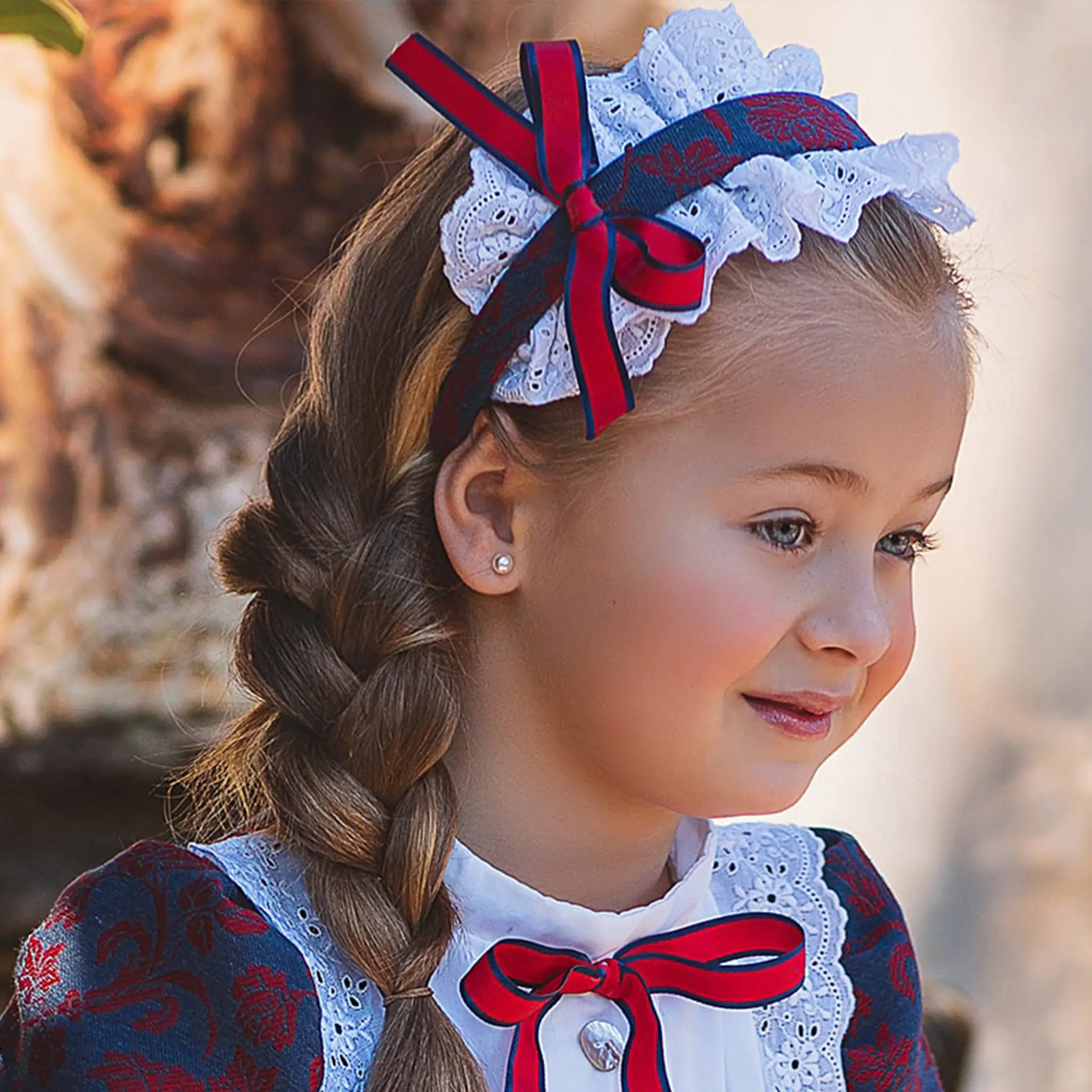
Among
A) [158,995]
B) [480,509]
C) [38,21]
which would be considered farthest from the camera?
[38,21]

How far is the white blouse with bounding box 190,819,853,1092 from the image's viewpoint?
1221mm

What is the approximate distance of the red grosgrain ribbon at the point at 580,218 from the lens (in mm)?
1141

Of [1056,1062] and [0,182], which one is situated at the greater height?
[0,182]

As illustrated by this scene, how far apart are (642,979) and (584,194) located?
1.95 feet

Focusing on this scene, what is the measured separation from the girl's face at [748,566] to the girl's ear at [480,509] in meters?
0.02

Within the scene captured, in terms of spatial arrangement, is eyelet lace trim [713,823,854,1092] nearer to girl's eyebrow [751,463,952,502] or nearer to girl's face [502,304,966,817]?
→ girl's face [502,304,966,817]

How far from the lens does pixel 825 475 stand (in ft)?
3.82

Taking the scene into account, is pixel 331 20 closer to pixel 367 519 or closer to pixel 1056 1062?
pixel 367 519

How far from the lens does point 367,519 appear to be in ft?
4.27

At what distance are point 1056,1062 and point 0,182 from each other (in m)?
2.17

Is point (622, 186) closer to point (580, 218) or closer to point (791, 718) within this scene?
point (580, 218)

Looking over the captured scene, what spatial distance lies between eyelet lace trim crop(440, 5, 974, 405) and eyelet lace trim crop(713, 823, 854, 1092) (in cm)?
52

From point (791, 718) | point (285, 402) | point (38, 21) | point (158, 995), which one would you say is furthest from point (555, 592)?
point (285, 402)

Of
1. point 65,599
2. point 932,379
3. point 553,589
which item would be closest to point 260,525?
point 553,589
